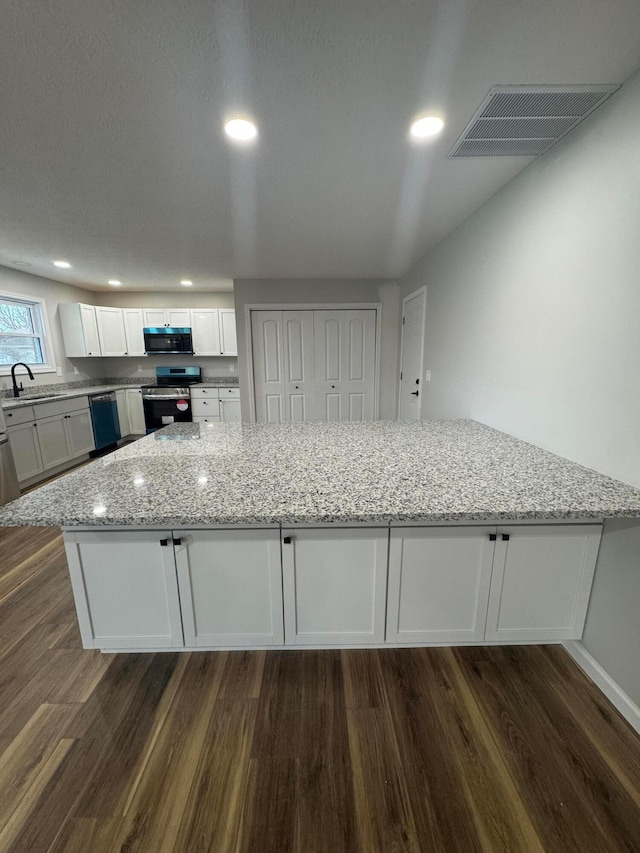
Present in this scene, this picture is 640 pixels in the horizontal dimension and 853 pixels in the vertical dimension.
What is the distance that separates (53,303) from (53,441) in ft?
6.77

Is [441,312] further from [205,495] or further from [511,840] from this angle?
[511,840]

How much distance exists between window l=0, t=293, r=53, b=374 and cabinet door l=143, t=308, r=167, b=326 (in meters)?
1.23

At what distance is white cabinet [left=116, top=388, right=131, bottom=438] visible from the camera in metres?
5.14

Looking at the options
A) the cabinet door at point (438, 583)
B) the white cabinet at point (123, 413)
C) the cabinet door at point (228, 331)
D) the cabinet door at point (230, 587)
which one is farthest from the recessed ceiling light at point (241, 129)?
the white cabinet at point (123, 413)

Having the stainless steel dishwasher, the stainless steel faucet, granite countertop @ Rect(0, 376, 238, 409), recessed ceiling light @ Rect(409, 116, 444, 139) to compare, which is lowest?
the stainless steel dishwasher

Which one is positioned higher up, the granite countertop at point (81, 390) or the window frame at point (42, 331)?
the window frame at point (42, 331)

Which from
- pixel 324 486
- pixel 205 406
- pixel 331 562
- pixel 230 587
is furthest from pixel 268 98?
pixel 205 406

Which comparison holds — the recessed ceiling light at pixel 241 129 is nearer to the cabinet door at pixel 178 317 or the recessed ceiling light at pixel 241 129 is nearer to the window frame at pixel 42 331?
the cabinet door at pixel 178 317

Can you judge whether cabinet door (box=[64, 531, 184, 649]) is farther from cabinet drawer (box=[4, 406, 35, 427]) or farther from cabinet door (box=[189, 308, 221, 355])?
cabinet door (box=[189, 308, 221, 355])

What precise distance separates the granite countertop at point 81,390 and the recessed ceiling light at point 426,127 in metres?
3.75

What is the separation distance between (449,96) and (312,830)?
257cm

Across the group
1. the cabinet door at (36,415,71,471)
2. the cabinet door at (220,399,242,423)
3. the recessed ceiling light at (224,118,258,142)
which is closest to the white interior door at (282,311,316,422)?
the cabinet door at (220,399,242,423)

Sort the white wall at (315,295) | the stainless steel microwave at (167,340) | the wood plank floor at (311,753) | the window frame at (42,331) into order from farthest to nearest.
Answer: the stainless steel microwave at (167,340) < the white wall at (315,295) < the window frame at (42,331) < the wood plank floor at (311,753)

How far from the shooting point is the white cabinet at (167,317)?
16.8 ft
